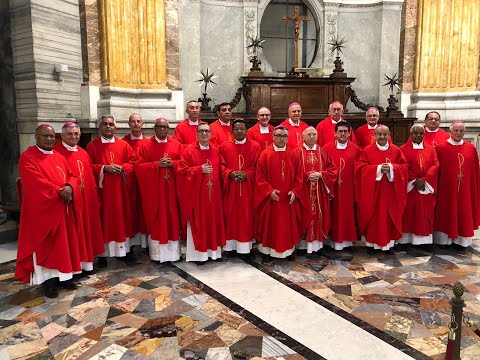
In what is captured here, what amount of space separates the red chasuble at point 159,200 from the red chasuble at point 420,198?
3010 mm

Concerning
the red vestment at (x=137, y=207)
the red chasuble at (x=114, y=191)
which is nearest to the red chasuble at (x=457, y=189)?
the red vestment at (x=137, y=207)

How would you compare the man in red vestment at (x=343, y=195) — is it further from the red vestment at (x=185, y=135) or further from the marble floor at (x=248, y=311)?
the red vestment at (x=185, y=135)

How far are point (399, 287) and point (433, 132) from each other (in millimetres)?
2754

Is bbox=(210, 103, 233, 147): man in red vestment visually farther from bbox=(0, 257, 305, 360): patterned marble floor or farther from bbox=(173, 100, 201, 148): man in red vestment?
bbox=(0, 257, 305, 360): patterned marble floor

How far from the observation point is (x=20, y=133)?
6.89 meters

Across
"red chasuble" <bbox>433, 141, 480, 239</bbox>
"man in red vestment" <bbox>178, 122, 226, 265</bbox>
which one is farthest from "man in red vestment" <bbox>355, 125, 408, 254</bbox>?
"man in red vestment" <bbox>178, 122, 226, 265</bbox>

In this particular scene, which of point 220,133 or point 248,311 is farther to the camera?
point 220,133

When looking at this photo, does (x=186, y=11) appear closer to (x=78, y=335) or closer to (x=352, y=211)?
(x=352, y=211)

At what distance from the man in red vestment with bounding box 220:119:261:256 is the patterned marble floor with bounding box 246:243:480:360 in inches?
14.5

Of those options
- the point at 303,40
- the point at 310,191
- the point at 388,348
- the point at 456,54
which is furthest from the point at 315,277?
the point at 303,40

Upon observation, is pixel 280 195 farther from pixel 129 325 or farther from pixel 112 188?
pixel 129 325

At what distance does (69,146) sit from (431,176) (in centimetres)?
438

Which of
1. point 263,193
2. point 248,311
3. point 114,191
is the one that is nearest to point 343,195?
point 263,193

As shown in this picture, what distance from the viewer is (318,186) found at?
5.26 meters
